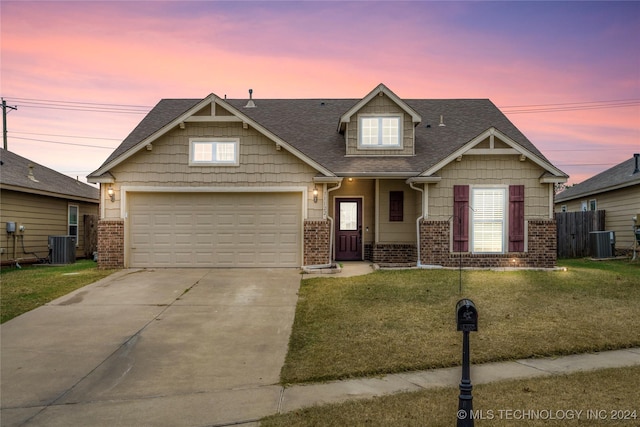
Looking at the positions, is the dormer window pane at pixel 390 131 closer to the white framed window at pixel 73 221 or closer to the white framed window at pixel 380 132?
the white framed window at pixel 380 132

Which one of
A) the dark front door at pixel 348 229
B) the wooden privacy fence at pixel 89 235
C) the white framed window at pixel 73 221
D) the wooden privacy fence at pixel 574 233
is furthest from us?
the wooden privacy fence at pixel 89 235

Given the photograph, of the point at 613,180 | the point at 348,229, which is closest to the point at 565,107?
the point at 613,180

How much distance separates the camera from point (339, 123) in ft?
58.4

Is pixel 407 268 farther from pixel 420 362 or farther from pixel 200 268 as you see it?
pixel 420 362

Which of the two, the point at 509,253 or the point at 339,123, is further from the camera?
the point at 339,123

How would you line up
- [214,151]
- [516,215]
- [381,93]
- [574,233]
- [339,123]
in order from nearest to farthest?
1. [516,215]
2. [214,151]
3. [381,93]
4. [339,123]
5. [574,233]

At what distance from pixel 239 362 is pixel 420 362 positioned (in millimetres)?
2483

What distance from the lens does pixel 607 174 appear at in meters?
23.7

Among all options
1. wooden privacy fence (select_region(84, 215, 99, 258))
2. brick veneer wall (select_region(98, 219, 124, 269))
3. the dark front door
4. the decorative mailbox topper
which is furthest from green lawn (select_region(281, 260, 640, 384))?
wooden privacy fence (select_region(84, 215, 99, 258))

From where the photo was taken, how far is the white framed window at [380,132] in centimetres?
1697

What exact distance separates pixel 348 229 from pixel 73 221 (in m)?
12.4

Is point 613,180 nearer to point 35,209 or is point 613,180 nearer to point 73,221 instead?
point 73,221

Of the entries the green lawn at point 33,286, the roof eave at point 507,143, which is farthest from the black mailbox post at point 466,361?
the roof eave at point 507,143

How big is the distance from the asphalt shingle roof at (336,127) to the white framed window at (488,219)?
1.93 meters
